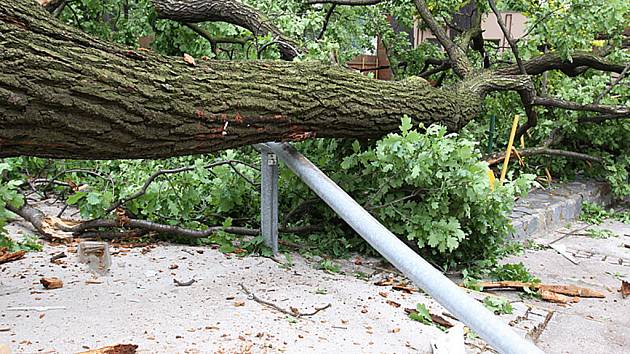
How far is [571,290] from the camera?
14.1 feet

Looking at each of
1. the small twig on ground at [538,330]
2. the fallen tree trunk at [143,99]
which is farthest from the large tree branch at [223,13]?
the small twig on ground at [538,330]

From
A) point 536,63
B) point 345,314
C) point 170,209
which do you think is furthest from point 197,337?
point 536,63

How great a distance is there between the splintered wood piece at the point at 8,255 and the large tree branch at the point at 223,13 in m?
2.34

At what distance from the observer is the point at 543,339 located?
3.34 meters

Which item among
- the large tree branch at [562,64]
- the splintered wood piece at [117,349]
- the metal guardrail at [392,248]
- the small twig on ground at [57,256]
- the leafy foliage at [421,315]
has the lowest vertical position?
the leafy foliage at [421,315]

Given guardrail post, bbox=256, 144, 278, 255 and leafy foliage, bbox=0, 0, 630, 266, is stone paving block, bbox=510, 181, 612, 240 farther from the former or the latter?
guardrail post, bbox=256, 144, 278, 255

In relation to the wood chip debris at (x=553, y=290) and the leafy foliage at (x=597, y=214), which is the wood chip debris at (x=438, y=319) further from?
the leafy foliage at (x=597, y=214)

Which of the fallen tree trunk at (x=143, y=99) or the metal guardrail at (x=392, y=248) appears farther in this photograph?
the fallen tree trunk at (x=143, y=99)

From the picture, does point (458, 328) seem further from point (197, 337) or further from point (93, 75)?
point (93, 75)

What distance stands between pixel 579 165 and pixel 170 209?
19.1 feet

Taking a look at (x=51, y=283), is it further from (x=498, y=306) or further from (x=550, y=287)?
(x=550, y=287)

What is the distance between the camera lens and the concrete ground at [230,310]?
245 cm

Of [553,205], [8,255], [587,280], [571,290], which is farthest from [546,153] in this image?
[8,255]

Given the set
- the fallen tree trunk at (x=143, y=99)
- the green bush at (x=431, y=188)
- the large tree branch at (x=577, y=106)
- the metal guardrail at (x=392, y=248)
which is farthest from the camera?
the large tree branch at (x=577, y=106)
